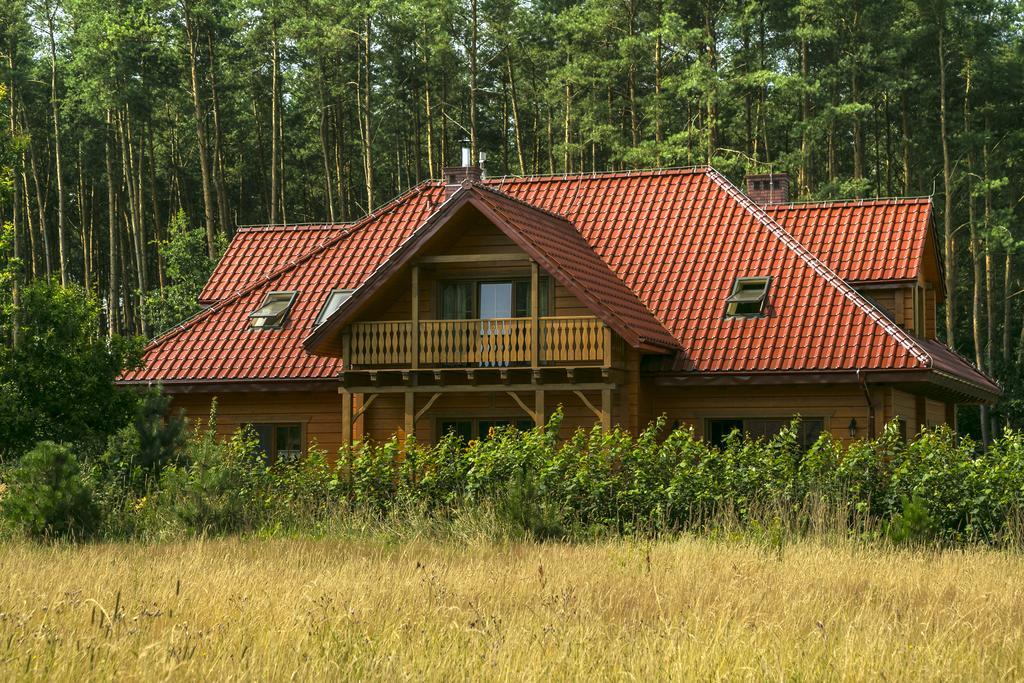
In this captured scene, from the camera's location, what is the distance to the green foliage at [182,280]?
44.5 metres

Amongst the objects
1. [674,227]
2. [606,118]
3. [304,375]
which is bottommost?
[304,375]

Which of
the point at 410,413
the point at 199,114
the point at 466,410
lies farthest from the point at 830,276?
the point at 199,114

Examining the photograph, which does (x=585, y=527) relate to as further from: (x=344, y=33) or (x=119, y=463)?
(x=344, y=33)

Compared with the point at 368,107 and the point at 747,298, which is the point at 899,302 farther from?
the point at 368,107

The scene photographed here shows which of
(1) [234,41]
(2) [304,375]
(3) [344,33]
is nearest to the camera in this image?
(2) [304,375]

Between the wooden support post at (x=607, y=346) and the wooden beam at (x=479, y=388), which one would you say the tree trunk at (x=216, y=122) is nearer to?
the wooden beam at (x=479, y=388)

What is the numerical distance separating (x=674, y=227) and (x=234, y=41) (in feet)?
102

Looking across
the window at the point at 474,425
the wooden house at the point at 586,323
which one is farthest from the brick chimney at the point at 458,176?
the window at the point at 474,425

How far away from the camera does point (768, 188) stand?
A: 101 feet

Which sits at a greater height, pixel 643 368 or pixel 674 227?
pixel 674 227

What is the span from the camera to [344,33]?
50.2 metres

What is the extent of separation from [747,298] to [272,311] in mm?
9443

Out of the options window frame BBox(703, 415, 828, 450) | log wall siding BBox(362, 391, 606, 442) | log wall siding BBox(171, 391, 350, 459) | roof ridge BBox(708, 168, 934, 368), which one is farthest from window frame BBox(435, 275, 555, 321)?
roof ridge BBox(708, 168, 934, 368)

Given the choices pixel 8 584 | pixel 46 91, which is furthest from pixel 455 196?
pixel 46 91
